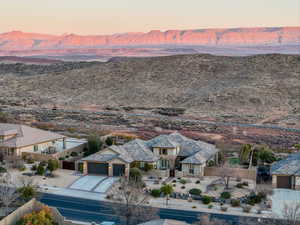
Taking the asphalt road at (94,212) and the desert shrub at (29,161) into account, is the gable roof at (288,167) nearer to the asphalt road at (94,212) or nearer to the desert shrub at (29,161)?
the asphalt road at (94,212)

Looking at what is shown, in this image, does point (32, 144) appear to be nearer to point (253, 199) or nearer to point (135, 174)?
point (135, 174)

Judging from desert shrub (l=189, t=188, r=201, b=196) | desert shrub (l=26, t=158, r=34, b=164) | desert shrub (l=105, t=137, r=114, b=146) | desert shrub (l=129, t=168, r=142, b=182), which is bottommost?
desert shrub (l=189, t=188, r=201, b=196)

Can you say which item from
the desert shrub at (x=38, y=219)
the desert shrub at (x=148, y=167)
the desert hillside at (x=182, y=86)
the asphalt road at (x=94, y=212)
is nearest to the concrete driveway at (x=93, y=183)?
the asphalt road at (x=94, y=212)

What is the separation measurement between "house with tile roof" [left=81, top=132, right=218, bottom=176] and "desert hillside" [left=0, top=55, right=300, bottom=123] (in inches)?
1910

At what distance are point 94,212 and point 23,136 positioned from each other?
20056mm

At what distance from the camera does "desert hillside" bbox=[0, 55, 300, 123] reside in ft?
347

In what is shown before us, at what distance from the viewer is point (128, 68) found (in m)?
148

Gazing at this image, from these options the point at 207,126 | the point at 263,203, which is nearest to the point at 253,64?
the point at 207,126

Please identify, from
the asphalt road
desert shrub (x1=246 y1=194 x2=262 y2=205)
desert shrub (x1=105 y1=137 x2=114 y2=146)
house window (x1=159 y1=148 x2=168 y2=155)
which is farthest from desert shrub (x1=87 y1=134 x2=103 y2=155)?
desert shrub (x1=246 y1=194 x2=262 y2=205)

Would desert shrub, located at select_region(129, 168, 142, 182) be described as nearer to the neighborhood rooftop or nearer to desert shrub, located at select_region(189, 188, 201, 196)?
the neighborhood rooftop

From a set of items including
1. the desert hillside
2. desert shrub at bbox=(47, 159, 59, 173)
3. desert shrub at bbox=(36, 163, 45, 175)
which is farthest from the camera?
the desert hillside

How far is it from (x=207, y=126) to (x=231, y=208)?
4355 centimetres

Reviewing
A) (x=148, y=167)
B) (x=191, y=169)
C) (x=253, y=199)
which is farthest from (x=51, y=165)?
(x=253, y=199)

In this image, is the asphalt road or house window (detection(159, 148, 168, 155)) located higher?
house window (detection(159, 148, 168, 155))
